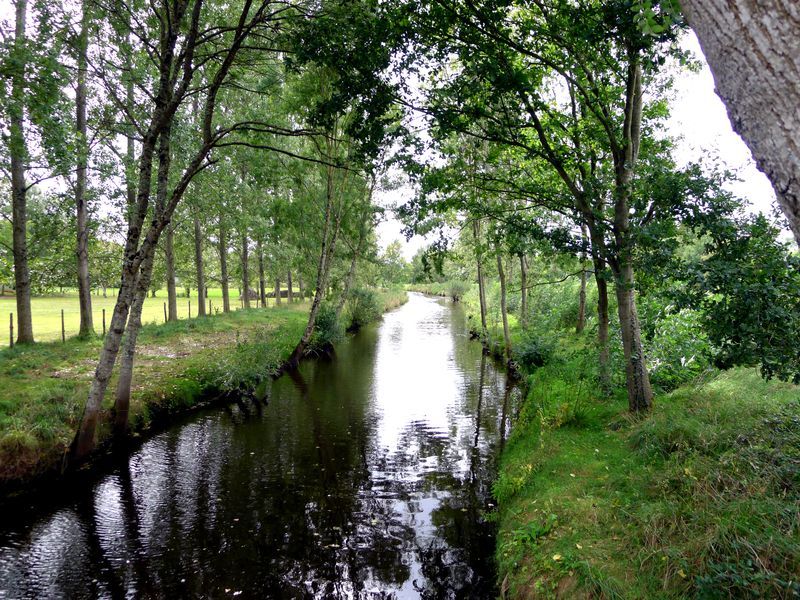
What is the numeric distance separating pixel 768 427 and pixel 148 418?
12.1 metres

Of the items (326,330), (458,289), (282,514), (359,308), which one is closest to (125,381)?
(282,514)

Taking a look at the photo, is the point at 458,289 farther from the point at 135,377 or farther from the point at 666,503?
the point at 666,503

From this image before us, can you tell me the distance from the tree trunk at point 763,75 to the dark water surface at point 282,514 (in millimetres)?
5526

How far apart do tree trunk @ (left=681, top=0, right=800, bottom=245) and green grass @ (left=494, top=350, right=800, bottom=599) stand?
3207 millimetres

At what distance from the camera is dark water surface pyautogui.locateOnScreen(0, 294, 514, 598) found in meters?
5.64

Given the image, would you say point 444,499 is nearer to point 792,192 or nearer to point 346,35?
point 792,192

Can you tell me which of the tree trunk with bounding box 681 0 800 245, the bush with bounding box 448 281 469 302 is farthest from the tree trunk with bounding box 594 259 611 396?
the bush with bounding box 448 281 469 302


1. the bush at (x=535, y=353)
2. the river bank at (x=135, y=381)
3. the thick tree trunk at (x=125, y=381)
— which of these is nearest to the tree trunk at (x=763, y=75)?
the river bank at (x=135, y=381)

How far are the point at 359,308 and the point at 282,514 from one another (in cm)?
2402

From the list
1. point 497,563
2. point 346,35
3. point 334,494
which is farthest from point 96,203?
point 497,563

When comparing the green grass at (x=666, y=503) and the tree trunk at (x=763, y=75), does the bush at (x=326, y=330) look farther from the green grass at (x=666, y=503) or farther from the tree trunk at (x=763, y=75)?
the tree trunk at (x=763, y=75)

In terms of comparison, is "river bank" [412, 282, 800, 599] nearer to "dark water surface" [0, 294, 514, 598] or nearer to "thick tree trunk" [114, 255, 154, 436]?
"dark water surface" [0, 294, 514, 598]

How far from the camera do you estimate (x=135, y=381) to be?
1201 cm

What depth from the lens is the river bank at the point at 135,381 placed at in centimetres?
797
